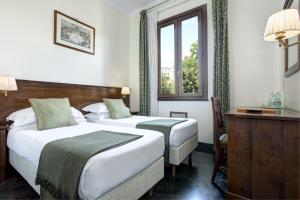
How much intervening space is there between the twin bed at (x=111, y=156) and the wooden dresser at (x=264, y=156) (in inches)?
28.8

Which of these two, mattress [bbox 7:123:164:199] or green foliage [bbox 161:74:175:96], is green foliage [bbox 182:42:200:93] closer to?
green foliage [bbox 161:74:175:96]

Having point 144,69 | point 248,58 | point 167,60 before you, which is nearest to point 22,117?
point 144,69

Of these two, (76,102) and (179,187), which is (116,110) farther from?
(179,187)

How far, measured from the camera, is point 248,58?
286cm

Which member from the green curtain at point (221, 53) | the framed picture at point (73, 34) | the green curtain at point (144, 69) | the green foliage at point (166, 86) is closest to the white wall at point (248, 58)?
the green curtain at point (221, 53)

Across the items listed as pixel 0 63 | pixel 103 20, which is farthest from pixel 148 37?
pixel 0 63

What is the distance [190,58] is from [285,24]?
7.34ft

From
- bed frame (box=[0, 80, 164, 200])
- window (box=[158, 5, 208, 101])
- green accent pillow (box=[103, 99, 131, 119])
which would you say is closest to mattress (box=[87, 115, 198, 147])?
green accent pillow (box=[103, 99, 131, 119])

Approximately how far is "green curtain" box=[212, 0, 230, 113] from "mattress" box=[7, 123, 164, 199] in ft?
5.54

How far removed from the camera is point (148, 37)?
160 inches

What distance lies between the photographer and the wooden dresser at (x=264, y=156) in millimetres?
1258

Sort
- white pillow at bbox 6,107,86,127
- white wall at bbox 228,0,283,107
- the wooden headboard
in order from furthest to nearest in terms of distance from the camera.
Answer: white wall at bbox 228,0,283,107
the wooden headboard
white pillow at bbox 6,107,86,127

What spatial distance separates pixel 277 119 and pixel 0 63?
3214mm

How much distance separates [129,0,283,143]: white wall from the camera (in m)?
2.67
